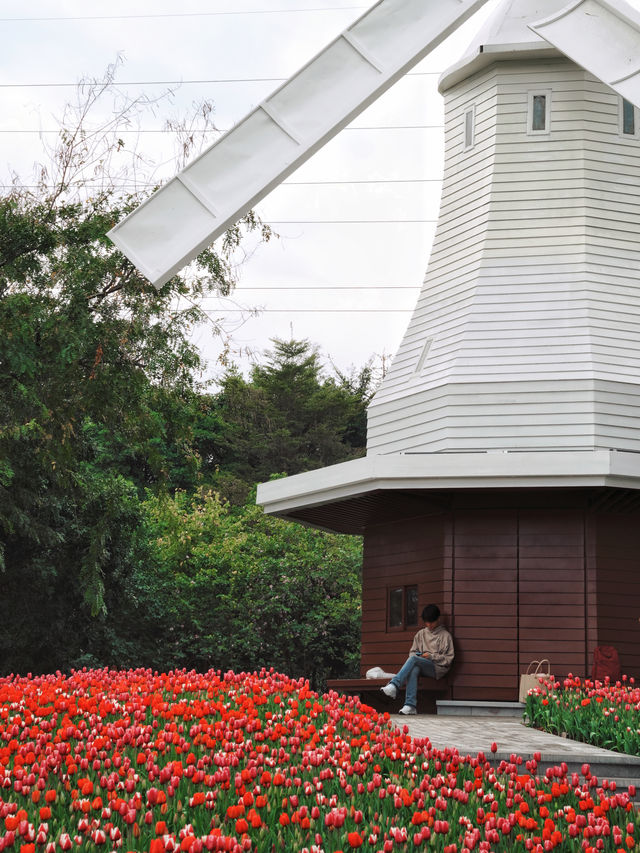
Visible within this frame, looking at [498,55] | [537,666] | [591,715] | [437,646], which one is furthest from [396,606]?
[498,55]

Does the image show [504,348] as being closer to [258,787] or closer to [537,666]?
[537,666]

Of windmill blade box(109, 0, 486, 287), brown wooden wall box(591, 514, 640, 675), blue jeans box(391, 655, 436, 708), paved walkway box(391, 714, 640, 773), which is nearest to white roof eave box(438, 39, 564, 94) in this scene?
windmill blade box(109, 0, 486, 287)

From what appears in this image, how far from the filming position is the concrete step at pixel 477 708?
42.5ft

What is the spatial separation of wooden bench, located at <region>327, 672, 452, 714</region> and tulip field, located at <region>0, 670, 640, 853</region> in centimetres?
452

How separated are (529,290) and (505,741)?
22.5 feet

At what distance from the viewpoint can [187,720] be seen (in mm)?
7535

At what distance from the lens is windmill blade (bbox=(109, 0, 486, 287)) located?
35.5 feet

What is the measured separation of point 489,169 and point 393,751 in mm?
9927

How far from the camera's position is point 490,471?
12445mm

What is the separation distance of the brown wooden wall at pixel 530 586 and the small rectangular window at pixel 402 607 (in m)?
0.61

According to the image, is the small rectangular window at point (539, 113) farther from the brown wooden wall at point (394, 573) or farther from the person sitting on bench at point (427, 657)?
the person sitting on bench at point (427, 657)

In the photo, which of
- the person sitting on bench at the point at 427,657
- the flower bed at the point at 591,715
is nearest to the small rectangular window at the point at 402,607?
the person sitting on bench at the point at 427,657

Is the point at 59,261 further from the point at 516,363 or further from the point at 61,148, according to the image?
the point at 516,363

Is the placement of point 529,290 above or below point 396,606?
above
